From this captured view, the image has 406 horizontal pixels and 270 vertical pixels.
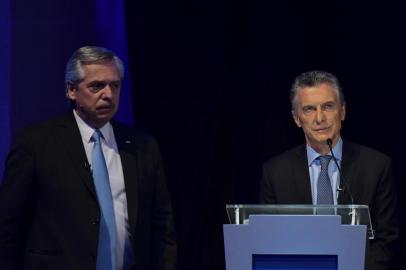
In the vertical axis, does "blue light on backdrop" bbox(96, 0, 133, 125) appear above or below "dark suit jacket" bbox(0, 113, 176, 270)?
above

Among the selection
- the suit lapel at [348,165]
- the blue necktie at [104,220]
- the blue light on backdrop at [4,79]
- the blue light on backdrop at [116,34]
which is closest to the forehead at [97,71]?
the blue necktie at [104,220]

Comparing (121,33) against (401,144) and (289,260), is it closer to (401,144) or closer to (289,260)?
(401,144)

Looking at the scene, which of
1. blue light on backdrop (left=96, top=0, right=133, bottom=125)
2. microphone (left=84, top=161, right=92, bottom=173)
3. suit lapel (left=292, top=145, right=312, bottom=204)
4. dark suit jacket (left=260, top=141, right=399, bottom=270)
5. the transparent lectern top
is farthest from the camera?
blue light on backdrop (left=96, top=0, right=133, bottom=125)

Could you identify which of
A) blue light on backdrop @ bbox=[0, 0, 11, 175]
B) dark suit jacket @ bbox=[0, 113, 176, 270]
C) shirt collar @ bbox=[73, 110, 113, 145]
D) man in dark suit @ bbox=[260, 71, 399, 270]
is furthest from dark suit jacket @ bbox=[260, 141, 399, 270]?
blue light on backdrop @ bbox=[0, 0, 11, 175]

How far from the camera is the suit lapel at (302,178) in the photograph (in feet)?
13.2

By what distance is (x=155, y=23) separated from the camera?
4902 mm

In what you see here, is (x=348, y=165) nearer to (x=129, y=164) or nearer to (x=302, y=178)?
(x=302, y=178)

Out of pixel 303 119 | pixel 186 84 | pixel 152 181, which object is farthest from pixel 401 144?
pixel 152 181

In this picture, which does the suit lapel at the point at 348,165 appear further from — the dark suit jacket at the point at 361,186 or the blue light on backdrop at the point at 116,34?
the blue light on backdrop at the point at 116,34

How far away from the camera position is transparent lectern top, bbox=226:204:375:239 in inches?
120

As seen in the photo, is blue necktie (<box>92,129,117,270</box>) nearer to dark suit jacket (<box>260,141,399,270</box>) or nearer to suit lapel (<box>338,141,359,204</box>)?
dark suit jacket (<box>260,141,399,270</box>)

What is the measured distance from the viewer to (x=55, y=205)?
3.46 metres

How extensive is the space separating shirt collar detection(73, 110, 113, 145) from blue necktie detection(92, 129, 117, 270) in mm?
110

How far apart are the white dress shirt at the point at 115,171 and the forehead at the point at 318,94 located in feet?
3.07
